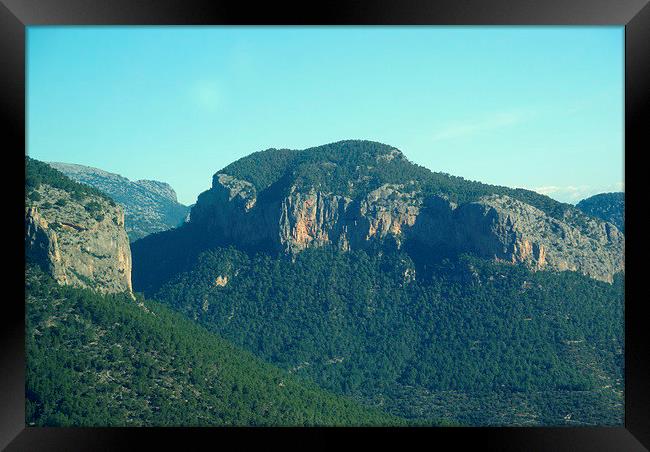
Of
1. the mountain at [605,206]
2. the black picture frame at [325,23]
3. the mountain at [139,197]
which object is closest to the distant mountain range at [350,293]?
the mountain at [605,206]

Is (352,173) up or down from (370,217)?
up

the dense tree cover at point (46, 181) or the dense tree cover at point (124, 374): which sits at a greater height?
the dense tree cover at point (46, 181)

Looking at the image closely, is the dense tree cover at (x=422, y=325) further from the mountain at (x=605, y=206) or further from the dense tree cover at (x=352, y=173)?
the mountain at (x=605, y=206)

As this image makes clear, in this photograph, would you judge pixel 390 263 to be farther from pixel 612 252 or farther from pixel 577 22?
pixel 577 22

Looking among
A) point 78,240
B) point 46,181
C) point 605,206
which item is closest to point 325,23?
point 46,181

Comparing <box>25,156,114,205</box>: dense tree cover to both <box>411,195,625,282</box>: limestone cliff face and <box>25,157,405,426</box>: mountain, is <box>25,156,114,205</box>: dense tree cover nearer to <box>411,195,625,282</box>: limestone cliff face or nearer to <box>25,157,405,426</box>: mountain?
<box>25,157,405,426</box>: mountain

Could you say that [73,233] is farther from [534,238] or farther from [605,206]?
[605,206]
